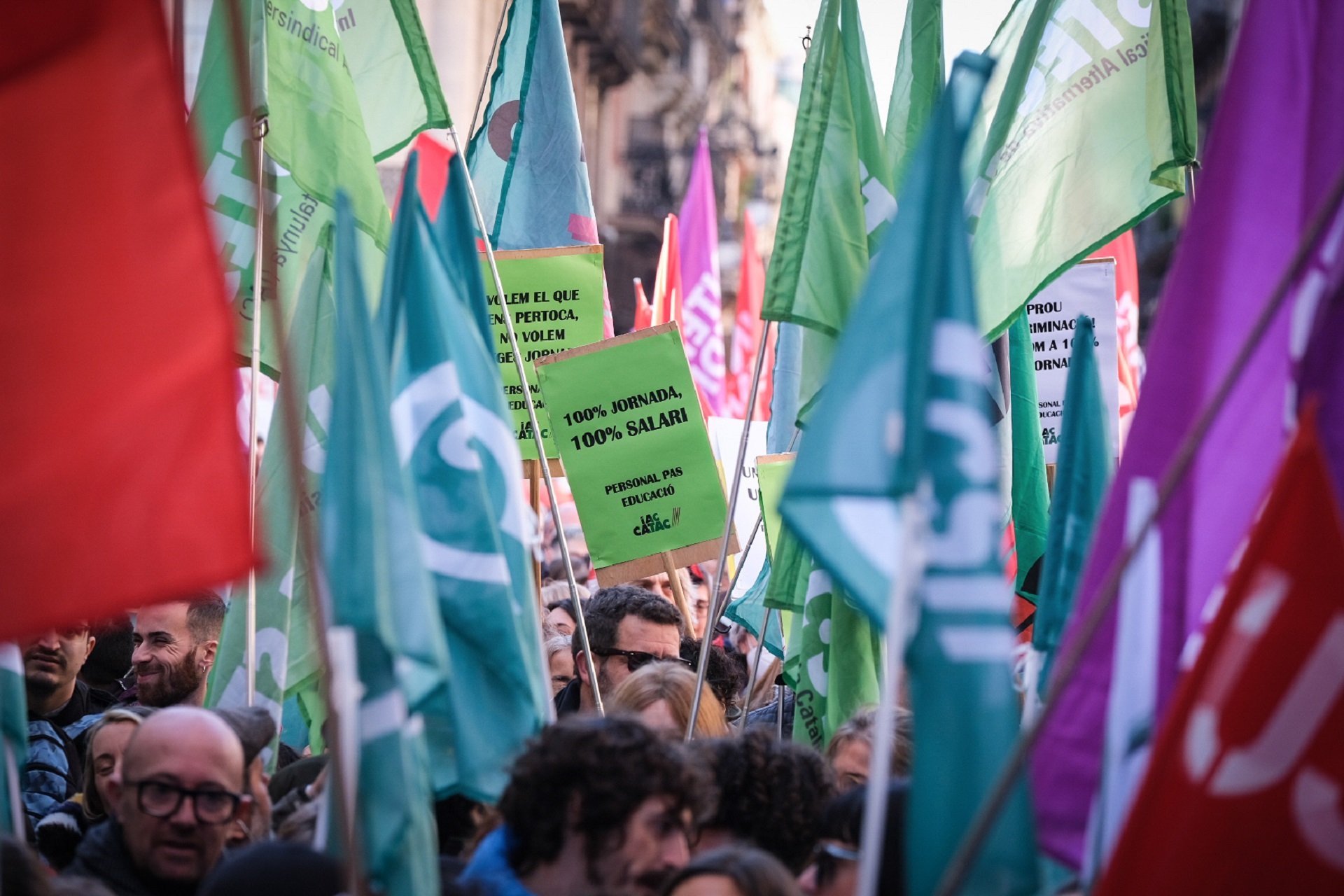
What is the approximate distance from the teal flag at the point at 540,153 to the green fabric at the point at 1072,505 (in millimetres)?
3140

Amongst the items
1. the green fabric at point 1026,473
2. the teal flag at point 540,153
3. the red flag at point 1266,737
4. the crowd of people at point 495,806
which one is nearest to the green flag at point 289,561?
the crowd of people at point 495,806

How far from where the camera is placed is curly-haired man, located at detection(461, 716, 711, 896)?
2967 millimetres

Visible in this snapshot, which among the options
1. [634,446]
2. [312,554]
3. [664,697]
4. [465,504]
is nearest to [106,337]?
[312,554]

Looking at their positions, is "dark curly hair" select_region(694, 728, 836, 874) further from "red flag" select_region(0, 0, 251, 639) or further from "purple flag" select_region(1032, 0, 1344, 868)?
"red flag" select_region(0, 0, 251, 639)

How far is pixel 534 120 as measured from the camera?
675 centimetres

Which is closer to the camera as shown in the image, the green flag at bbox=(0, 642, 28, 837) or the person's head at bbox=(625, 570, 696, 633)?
the green flag at bbox=(0, 642, 28, 837)

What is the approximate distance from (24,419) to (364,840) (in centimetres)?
89

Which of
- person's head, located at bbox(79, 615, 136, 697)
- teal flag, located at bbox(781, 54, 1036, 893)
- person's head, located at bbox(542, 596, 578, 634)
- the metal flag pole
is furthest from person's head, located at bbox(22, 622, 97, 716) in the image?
teal flag, located at bbox(781, 54, 1036, 893)

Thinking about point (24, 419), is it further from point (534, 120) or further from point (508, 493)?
point (534, 120)

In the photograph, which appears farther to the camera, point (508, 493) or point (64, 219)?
point (508, 493)

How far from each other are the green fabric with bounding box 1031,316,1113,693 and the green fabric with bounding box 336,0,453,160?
2.51m

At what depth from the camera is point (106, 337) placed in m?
2.78

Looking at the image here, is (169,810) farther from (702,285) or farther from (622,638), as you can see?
(702,285)

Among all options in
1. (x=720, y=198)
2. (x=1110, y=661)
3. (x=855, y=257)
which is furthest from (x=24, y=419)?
(x=720, y=198)
